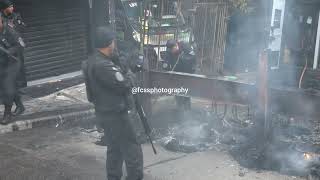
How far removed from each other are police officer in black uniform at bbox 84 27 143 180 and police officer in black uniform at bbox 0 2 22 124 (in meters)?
2.85

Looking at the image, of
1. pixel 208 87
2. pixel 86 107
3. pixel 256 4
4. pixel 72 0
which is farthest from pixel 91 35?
pixel 208 87

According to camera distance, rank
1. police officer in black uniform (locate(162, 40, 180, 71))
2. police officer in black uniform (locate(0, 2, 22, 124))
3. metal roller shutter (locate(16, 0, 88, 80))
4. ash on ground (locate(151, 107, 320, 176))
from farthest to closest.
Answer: metal roller shutter (locate(16, 0, 88, 80)) < police officer in black uniform (locate(162, 40, 180, 71)) < police officer in black uniform (locate(0, 2, 22, 124)) < ash on ground (locate(151, 107, 320, 176))

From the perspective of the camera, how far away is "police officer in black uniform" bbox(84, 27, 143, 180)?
16.0ft

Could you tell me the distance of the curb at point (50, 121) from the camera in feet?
24.7

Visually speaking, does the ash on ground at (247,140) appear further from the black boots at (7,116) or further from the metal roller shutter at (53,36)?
the metal roller shutter at (53,36)

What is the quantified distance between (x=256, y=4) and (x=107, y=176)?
298 inches

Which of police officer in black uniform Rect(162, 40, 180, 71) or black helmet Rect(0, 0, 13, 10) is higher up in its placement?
black helmet Rect(0, 0, 13, 10)

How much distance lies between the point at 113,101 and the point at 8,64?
3.25 meters

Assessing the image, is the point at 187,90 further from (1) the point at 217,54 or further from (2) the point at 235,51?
(2) the point at 235,51

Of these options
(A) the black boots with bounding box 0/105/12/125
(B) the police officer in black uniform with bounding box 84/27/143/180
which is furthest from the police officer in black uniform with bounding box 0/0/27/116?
(B) the police officer in black uniform with bounding box 84/27/143/180

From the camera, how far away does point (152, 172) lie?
5.87 m

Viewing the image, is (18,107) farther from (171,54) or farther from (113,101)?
(113,101)

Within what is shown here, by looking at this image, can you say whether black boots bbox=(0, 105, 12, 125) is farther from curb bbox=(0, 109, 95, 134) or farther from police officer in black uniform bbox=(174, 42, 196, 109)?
police officer in black uniform bbox=(174, 42, 196, 109)

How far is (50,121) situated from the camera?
7.94m
